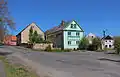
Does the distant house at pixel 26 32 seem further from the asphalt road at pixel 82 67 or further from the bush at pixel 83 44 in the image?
the asphalt road at pixel 82 67

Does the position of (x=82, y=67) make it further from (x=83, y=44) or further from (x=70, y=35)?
(x=70, y=35)

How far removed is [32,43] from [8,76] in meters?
68.7

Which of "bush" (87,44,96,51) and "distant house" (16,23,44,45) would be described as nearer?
"bush" (87,44,96,51)

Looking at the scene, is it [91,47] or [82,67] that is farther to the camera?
[91,47]

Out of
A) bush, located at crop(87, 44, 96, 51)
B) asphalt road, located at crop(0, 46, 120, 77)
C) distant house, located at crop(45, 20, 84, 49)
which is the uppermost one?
distant house, located at crop(45, 20, 84, 49)

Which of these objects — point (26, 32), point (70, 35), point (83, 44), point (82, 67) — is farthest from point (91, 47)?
point (82, 67)

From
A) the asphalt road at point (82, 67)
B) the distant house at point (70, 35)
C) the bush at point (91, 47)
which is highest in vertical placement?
the distant house at point (70, 35)

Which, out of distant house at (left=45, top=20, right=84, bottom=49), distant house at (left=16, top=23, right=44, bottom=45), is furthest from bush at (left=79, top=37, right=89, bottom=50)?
distant house at (left=16, top=23, right=44, bottom=45)

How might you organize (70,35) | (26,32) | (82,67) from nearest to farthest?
1. (82,67)
2. (70,35)
3. (26,32)

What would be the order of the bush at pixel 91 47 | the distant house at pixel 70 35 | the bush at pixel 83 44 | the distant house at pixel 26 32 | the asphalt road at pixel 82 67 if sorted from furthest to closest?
the distant house at pixel 26 32 < the distant house at pixel 70 35 < the bush at pixel 83 44 < the bush at pixel 91 47 < the asphalt road at pixel 82 67

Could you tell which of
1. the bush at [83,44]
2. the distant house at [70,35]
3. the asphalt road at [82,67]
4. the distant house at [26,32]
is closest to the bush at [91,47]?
the bush at [83,44]

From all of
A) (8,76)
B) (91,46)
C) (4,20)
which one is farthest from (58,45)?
(8,76)

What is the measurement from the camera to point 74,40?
88000 millimetres

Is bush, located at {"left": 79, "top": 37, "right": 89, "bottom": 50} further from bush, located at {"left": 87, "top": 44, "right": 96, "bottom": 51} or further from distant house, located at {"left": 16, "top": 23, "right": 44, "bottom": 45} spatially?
distant house, located at {"left": 16, "top": 23, "right": 44, "bottom": 45}
